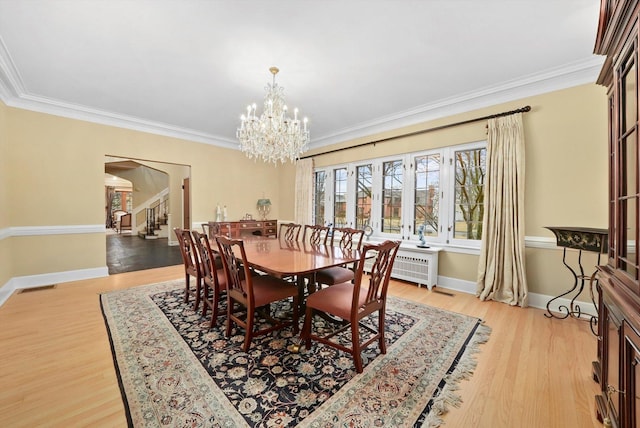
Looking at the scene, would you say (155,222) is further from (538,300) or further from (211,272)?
(538,300)

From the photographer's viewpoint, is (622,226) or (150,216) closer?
(622,226)

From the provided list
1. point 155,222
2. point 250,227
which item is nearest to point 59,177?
point 250,227

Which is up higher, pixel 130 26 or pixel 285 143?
pixel 130 26

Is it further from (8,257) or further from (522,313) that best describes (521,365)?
(8,257)

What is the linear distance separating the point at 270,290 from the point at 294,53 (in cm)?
237

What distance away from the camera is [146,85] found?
3.24 meters

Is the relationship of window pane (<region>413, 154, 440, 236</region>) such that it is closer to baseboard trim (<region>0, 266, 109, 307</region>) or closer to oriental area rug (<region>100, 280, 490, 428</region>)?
oriental area rug (<region>100, 280, 490, 428</region>)

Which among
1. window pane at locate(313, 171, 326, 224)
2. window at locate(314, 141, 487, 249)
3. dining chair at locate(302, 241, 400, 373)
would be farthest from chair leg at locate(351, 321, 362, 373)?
window pane at locate(313, 171, 326, 224)

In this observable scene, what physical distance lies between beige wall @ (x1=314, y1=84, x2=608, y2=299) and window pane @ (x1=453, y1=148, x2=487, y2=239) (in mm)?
534

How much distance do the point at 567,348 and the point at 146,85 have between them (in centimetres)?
538

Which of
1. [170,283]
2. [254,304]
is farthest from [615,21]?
[170,283]

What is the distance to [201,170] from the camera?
5.40 metres

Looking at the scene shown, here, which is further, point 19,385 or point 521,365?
point 521,365

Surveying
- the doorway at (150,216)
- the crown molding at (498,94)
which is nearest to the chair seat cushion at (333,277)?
the crown molding at (498,94)
